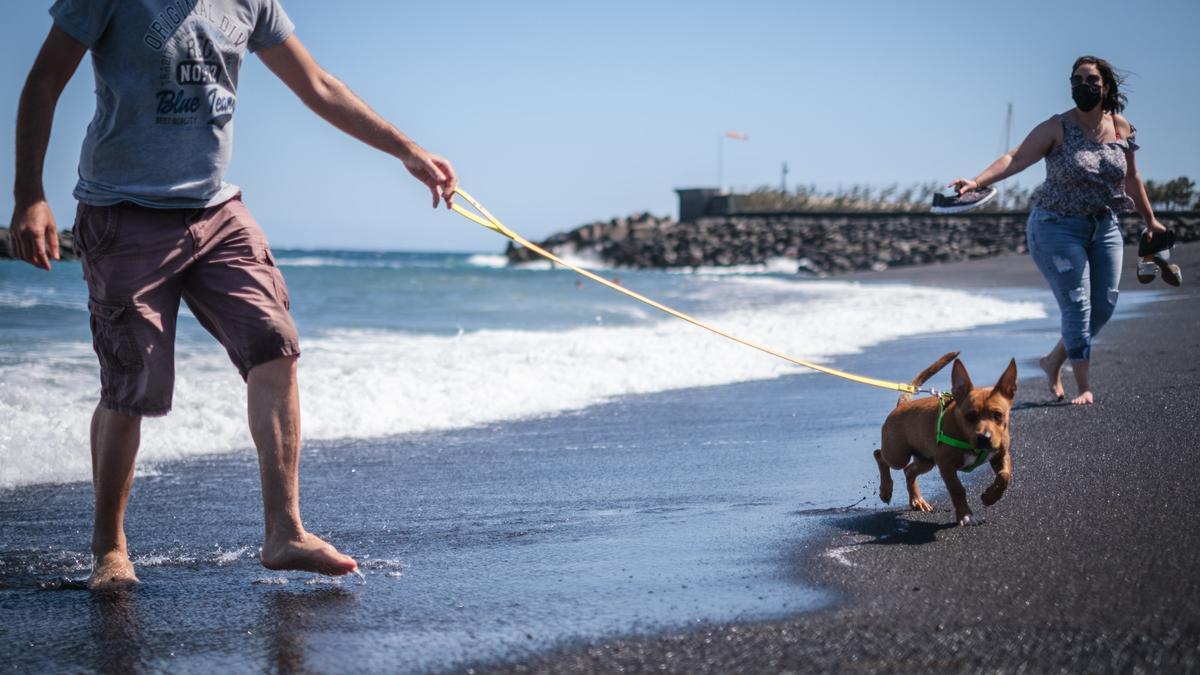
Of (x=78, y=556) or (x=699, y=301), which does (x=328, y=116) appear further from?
(x=699, y=301)

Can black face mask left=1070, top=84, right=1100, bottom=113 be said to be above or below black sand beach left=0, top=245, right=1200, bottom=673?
above

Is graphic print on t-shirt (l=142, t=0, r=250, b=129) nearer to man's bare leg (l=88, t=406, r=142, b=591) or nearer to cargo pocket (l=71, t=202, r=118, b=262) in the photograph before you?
cargo pocket (l=71, t=202, r=118, b=262)

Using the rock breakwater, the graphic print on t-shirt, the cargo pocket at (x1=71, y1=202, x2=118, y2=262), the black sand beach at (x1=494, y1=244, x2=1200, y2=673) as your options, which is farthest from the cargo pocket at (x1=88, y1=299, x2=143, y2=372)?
the rock breakwater

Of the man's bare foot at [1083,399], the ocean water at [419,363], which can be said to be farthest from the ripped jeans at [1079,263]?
the ocean water at [419,363]

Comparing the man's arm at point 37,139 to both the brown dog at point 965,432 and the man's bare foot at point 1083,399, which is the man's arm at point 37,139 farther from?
the man's bare foot at point 1083,399

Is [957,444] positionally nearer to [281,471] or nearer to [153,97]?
[281,471]

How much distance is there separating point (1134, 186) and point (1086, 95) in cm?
72

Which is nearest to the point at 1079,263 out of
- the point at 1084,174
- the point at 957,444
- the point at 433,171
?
the point at 1084,174

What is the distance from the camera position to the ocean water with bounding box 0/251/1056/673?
2.63 metres

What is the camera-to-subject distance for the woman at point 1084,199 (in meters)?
5.83

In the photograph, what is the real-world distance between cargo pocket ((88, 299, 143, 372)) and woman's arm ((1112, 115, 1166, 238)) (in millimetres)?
5184

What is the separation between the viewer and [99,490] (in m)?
3.10

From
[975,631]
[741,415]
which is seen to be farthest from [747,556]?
[741,415]

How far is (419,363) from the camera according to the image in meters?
9.09
